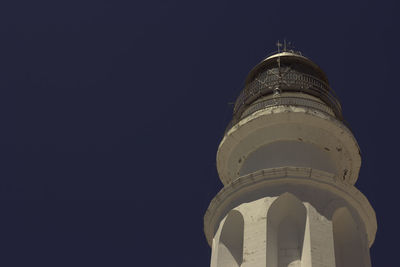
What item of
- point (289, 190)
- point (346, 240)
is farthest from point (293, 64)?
point (346, 240)

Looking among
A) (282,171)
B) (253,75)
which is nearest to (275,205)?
(282,171)

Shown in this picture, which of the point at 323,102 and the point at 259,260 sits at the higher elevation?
the point at 323,102

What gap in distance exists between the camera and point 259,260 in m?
16.6

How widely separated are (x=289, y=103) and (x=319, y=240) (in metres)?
5.11

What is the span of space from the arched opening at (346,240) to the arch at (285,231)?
42.1 inches

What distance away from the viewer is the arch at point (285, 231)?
665 inches

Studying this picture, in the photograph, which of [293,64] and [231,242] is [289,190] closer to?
[231,242]

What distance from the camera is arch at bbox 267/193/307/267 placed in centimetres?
1689

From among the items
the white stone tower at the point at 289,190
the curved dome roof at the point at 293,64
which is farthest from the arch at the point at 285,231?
the curved dome roof at the point at 293,64

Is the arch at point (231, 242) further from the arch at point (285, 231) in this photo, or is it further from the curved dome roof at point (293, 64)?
the curved dome roof at point (293, 64)

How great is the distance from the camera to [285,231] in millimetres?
17625

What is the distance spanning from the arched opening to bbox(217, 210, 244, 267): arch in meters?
2.50

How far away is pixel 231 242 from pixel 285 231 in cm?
167

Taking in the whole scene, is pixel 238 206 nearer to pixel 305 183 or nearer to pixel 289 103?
pixel 305 183
